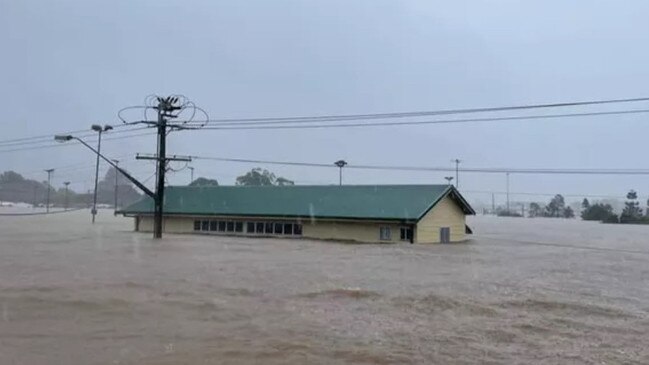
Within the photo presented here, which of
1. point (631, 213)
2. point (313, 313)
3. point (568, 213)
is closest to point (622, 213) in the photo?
point (631, 213)

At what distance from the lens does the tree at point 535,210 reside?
483 ft

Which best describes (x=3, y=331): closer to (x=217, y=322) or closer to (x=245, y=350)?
(x=217, y=322)

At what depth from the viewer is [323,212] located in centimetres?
4225

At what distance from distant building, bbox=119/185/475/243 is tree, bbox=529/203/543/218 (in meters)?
109

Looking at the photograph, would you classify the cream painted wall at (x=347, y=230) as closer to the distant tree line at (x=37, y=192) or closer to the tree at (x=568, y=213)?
the distant tree line at (x=37, y=192)

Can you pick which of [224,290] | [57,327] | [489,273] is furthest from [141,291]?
[489,273]

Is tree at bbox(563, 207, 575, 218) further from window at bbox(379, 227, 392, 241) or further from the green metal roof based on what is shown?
window at bbox(379, 227, 392, 241)

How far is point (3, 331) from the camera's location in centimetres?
979

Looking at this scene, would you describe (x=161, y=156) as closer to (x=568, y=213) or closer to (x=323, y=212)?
(x=323, y=212)

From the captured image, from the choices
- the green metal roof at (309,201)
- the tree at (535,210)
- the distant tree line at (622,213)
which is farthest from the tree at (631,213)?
the green metal roof at (309,201)

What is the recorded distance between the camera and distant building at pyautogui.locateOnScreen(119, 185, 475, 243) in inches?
1545

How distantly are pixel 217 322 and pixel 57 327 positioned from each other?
2701mm

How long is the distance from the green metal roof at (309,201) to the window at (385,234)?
3.25 ft

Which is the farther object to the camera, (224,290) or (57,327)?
(224,290)
